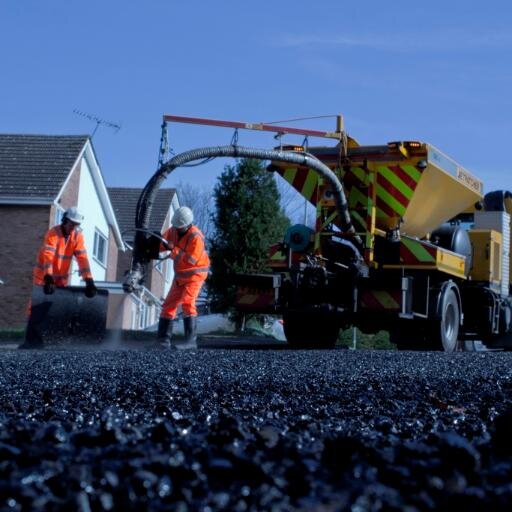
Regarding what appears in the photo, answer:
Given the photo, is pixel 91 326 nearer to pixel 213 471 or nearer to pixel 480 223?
pixel 480 223

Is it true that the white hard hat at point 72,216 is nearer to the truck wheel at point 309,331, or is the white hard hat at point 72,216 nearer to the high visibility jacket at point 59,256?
the high visibility jacket at point 59,256

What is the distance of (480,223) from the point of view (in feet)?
45.1

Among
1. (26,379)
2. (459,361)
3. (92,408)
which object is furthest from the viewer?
(459,361)

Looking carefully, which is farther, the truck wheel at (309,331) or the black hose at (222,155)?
the truck wheel at (309,331)

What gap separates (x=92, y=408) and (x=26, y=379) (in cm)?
157

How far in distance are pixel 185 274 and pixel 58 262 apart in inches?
62.9

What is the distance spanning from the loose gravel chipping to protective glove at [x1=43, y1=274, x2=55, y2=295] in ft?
15.4

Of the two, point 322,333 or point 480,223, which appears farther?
point 480,223

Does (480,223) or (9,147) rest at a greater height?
(9,147)

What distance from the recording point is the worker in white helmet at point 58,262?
10.4 m

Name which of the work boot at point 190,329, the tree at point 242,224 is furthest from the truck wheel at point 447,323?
the tree at point 242,224

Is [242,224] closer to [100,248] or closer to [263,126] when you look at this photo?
[100,248]

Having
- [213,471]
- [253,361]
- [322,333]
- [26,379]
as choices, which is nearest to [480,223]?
[322,333]

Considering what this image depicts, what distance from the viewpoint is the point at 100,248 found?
27.7 meters
